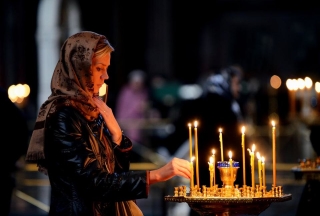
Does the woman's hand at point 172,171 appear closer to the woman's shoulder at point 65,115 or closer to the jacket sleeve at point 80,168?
the jacket sleeve at point 80,168

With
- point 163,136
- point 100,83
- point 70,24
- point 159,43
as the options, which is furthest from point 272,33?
point 100,83

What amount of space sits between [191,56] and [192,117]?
18.4m

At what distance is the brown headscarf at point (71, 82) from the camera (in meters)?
5.69

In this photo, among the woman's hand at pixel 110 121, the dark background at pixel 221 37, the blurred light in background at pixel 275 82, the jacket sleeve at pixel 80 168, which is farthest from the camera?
the blurred light in background at pixel 275 82

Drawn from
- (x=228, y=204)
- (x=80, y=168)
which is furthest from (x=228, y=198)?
(x=80, y=168)

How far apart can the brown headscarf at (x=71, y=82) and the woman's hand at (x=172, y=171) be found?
1.65ft

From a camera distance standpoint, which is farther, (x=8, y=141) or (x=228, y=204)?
(x=8, y=141)

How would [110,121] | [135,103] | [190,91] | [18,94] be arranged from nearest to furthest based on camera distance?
[110,121] < [18,94] < [135,103] < [190,91]

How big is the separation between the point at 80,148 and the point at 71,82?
1.18 feet

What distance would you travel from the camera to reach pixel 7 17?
23484 millimetres

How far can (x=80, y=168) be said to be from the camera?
5613mm

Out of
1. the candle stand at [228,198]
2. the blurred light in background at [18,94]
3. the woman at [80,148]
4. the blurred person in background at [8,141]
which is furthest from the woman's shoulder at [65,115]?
the blurred light in background at [18,94]

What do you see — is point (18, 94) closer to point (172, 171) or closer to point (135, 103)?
point (135, 103)

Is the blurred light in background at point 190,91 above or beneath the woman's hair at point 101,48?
above
